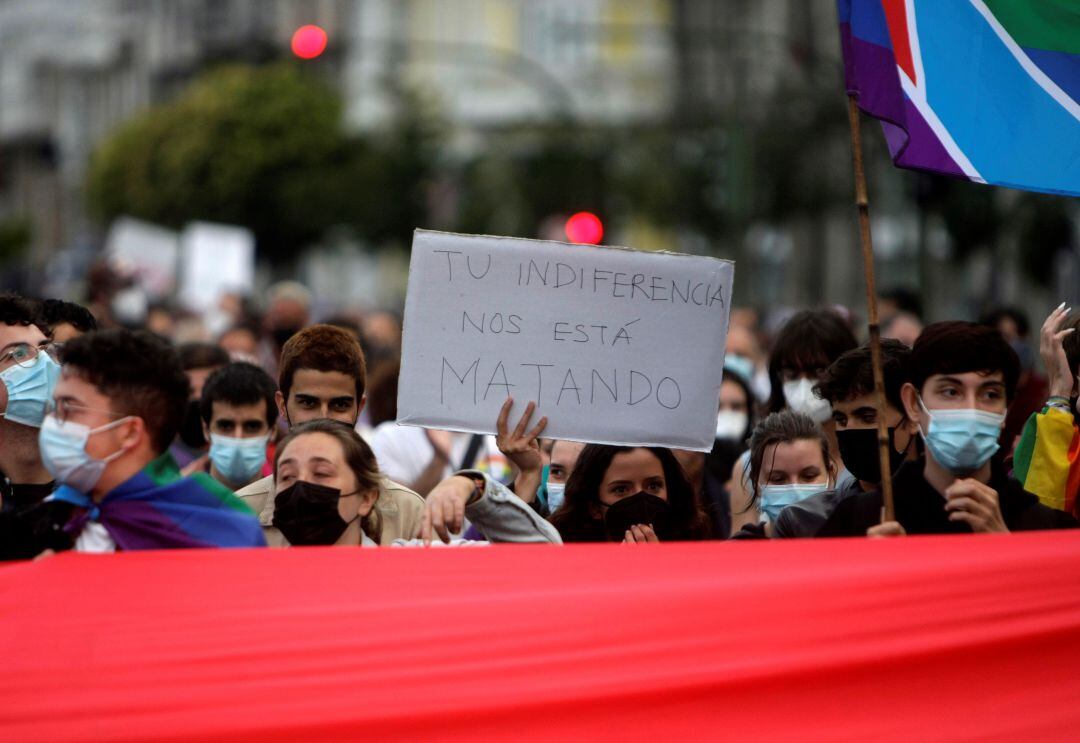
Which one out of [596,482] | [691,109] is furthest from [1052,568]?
[691,109]

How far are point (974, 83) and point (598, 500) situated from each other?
1593 millimetres

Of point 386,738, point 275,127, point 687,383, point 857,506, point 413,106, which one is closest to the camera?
point 386,738

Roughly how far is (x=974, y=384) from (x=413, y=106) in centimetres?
4018

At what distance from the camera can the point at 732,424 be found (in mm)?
8281

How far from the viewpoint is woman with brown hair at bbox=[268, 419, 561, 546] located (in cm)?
469

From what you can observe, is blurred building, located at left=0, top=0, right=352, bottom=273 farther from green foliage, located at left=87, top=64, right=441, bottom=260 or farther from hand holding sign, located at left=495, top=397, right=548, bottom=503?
hand holding sign, located at left=495, top=397, right=548, bottom=503

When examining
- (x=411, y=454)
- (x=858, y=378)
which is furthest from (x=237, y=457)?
(x=858, y=378)

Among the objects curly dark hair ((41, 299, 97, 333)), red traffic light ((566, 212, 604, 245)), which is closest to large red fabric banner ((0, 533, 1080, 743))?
curly dark hair ((41, 299, 97, 333))

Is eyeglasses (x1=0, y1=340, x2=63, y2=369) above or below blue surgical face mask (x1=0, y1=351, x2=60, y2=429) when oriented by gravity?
above

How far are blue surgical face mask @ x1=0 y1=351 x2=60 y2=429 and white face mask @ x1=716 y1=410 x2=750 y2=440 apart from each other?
3.73 meters

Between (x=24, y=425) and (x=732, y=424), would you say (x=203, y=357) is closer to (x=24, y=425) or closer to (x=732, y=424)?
(x=732, y=424)

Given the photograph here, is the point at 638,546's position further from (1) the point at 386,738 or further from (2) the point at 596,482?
(2) the point at 596,482

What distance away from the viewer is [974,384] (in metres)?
4.55

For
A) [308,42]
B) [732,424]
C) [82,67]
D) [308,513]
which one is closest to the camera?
[308,513]
